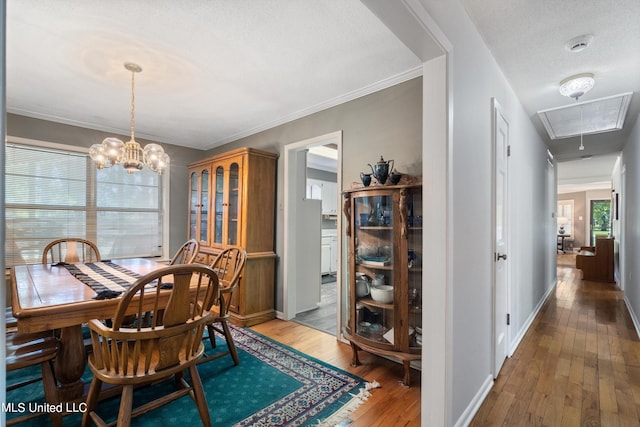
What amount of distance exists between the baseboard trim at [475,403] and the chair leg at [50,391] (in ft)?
7.04

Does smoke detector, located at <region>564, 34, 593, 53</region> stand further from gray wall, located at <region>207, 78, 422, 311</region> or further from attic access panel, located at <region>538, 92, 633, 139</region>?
attic access panel, located at <region>538, 92, 633, 139</region>

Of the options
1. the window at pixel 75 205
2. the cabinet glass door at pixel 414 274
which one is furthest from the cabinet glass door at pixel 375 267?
the window at pixel 75 205

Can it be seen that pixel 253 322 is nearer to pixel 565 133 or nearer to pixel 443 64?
pixel 443 64

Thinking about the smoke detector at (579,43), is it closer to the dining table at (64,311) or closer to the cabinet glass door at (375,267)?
the cabinet glass door at (375,267)

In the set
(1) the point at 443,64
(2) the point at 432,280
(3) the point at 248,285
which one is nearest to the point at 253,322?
(3) the point at 248,285

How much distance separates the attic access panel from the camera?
9.53ft

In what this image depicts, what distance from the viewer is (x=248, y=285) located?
3404 millimetres

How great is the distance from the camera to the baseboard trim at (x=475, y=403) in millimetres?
1674

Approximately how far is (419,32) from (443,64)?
247mm

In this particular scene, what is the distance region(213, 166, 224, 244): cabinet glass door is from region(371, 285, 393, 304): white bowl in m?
2.26

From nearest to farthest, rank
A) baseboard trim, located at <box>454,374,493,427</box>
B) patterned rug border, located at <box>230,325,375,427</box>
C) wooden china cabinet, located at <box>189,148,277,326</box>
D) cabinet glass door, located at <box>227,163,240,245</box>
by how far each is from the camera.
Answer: baseboard trim, located at <box>454,374,493,427</box>
patterned rug border, located at <box>230,325,375,427</box>
wooden china cabinet, located at <box>189,148,277,326</box>
cabinet glass door, located at <box>227,163,240,245</box>

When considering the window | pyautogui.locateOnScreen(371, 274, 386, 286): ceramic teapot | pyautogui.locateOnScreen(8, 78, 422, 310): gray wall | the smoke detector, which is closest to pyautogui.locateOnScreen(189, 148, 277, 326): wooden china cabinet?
pyautogui.locateOnScreen(8, 78, 422, 310): gray wall

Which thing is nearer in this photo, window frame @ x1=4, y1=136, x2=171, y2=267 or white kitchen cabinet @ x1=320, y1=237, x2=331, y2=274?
window frame @ x1=4, y1=136, x2=171, y2=267

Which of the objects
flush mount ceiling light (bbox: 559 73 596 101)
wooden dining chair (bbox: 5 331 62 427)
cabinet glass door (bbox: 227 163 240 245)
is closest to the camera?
wooden dining chair (bbox: 5 331 62 427)
